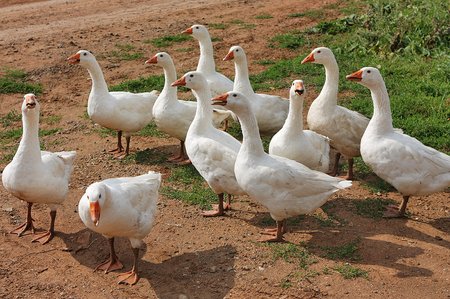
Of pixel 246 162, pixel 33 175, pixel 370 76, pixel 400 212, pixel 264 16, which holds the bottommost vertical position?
pixel 400 212

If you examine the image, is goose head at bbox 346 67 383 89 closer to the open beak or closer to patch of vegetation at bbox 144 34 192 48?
the open beak

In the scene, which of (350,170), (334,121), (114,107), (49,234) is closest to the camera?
(49,234)

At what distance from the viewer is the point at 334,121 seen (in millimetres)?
8977

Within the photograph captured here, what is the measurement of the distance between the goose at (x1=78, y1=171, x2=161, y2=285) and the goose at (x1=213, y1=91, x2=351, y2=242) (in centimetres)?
111

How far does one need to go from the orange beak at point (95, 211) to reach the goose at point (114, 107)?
11.8 feet

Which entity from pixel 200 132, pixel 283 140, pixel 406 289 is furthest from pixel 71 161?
pixel 406 289

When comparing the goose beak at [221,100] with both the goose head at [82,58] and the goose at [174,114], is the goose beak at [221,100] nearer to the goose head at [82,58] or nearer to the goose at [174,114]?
the goose at [174,114]

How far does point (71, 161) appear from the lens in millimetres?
7910

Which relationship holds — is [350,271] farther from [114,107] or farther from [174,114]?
[114,107]

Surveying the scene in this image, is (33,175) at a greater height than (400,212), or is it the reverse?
(33,175)

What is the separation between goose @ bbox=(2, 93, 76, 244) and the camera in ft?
23.9

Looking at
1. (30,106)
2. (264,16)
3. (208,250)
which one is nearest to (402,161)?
(208,250)

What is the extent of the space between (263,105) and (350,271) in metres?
3.66

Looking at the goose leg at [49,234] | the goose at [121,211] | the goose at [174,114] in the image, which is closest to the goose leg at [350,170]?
the goose at [174,114]
